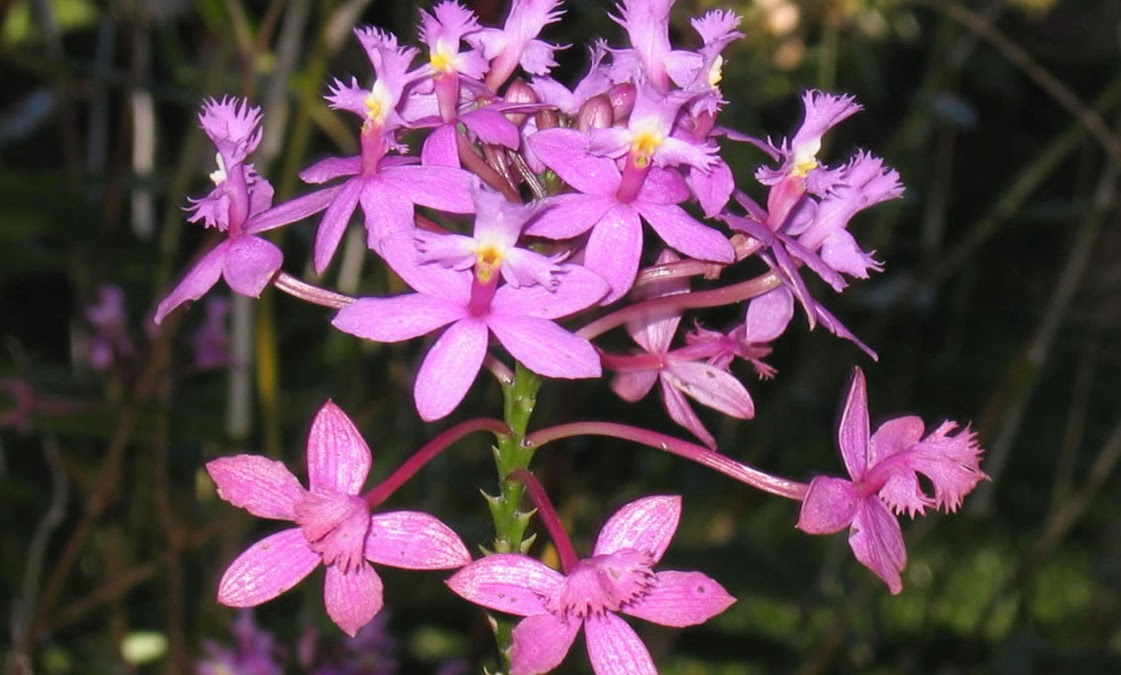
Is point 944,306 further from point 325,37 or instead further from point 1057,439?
point 325,37

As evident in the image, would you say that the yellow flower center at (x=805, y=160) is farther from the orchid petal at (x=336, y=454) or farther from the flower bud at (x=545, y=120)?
the orchid petal at (x=336, y=454)

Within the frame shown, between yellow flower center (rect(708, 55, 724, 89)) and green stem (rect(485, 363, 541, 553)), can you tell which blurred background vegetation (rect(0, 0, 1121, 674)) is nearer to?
yellow flower center (rect(708, 55, 724, 89))

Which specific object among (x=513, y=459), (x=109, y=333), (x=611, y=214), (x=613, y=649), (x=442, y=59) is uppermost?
(x=109, y=333)

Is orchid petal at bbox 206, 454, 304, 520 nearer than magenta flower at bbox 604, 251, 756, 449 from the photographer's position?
Yes

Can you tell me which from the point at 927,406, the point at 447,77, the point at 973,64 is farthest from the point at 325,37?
the point at 927,406

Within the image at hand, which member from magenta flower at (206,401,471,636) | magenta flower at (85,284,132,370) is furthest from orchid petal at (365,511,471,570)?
magenta flower at (85,284,132,370)

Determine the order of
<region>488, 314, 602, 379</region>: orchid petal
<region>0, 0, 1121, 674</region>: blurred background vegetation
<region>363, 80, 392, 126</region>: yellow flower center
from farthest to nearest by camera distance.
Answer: <region>0, 0, 1121, 674</region>: blurred background vegetation < <region>363, 80, 392, 126</region>: yellow flower center < <region>488, 314, 602, 379</region>: orchid petal

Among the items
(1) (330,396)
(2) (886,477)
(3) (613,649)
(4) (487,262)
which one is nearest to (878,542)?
(2) (886,477)

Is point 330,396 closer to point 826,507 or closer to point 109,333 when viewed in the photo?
point 109,333
